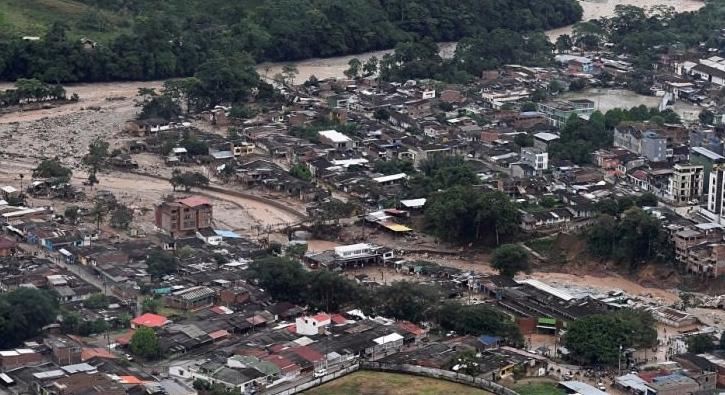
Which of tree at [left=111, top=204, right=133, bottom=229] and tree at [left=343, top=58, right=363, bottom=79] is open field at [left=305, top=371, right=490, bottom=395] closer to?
tree at [left=111, top=204, right=133, bottom=229]

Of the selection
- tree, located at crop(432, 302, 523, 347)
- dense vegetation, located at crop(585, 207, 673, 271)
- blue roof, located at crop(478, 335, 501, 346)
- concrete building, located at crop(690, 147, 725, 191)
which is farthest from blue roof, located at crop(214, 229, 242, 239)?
concrete building, located at crop(690, 147, 725, 191)

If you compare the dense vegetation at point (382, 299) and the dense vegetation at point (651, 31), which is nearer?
the dense vegetation at point (382, 299)

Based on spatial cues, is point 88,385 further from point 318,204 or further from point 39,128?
point 39,128

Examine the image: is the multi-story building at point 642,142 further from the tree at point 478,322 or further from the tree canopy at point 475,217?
the tree at point 478,322

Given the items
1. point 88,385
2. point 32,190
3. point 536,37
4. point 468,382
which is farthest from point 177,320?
point 536,37

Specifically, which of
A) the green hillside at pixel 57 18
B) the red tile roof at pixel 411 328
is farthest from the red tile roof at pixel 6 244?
the green hillside at pixel 57 18

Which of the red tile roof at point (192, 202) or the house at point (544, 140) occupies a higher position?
the red tile roof at point (192, 202)
